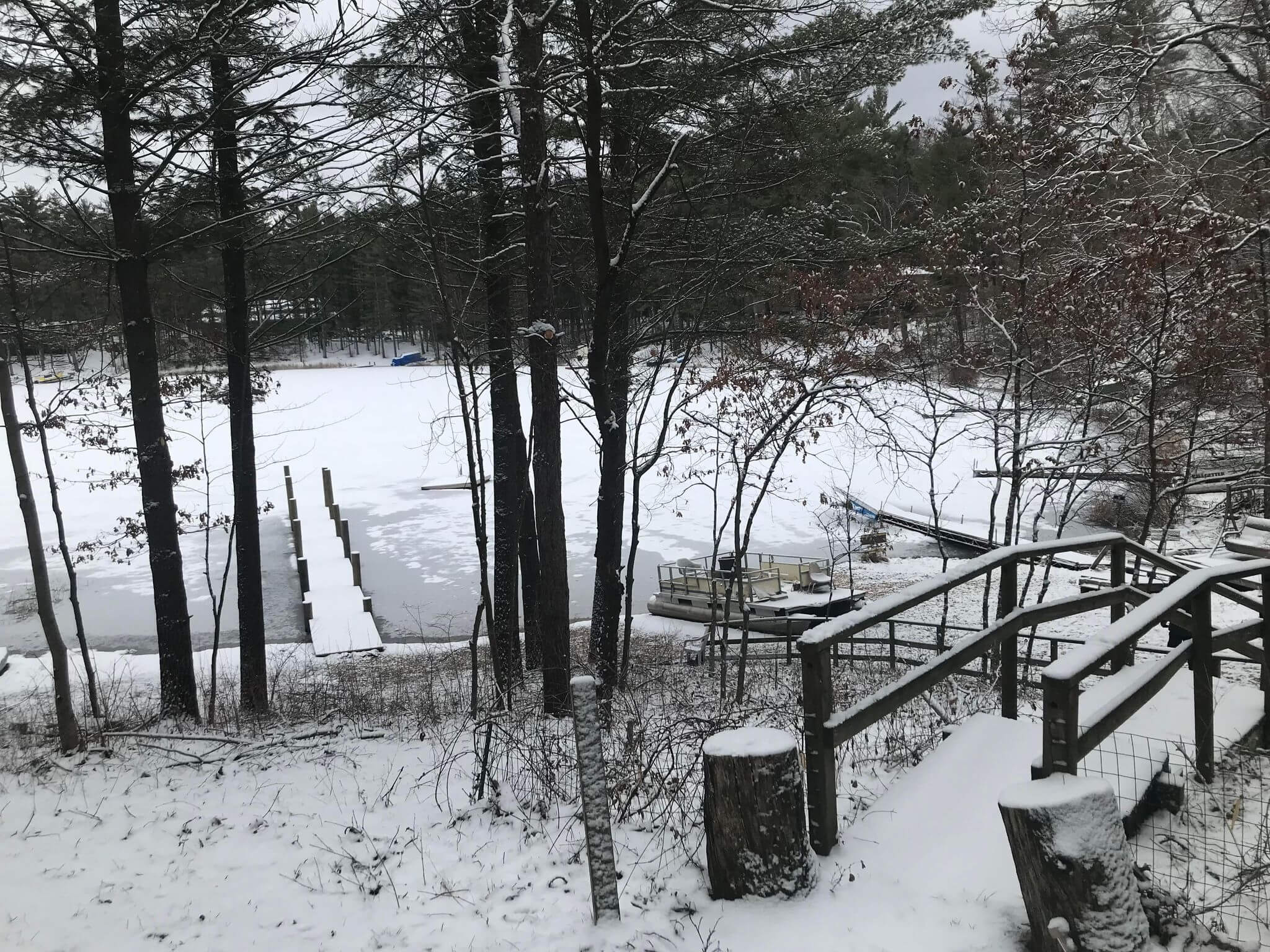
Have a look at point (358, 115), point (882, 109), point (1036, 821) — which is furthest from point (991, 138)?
point (882, 109)

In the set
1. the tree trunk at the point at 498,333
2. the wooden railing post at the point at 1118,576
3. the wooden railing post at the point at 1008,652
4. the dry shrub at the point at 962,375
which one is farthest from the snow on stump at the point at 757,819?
the dry shrub at the point at 962,375

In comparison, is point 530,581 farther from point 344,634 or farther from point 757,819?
point 757,819

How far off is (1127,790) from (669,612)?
51.6ft

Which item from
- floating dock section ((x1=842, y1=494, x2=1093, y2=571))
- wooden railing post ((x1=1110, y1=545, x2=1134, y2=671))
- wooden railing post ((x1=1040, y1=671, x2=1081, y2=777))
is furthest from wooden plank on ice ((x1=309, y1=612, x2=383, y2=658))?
wooden railing post ((x1=1040, y1=671, x2=1081, y2=777))

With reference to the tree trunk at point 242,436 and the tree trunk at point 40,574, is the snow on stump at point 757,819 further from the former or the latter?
the tree trunk at point 242,436

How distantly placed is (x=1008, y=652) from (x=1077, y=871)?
6.68ft

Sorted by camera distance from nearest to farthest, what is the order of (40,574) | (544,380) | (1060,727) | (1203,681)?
(1060,727) → (1203,681) → (40,574) → (544,380)

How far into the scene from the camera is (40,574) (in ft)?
24.8

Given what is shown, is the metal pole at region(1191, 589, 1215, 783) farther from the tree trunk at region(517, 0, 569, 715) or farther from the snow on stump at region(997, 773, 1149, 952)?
the tree trunk at region(517, 0, 569, 715)

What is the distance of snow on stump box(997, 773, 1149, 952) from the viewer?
290cm

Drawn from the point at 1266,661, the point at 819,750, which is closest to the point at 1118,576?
the point at 1266,661

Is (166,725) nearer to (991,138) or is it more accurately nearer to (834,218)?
(834,218)

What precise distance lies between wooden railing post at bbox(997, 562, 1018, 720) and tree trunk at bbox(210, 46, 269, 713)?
9064mm

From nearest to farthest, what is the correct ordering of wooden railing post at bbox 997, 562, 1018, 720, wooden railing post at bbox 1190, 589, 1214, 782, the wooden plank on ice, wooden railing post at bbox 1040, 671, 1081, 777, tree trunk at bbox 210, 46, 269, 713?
1. wooden railing post at bbox 1040, 671, 1081, 777
2. wooden railing post at bbox 1190, 589, 1214, 782
3. wooden railing post at bbox 997, 562, 1018, 720
4. tree trunk at bbox 210, 46, 269, 713
5. the wooden plank on ice
